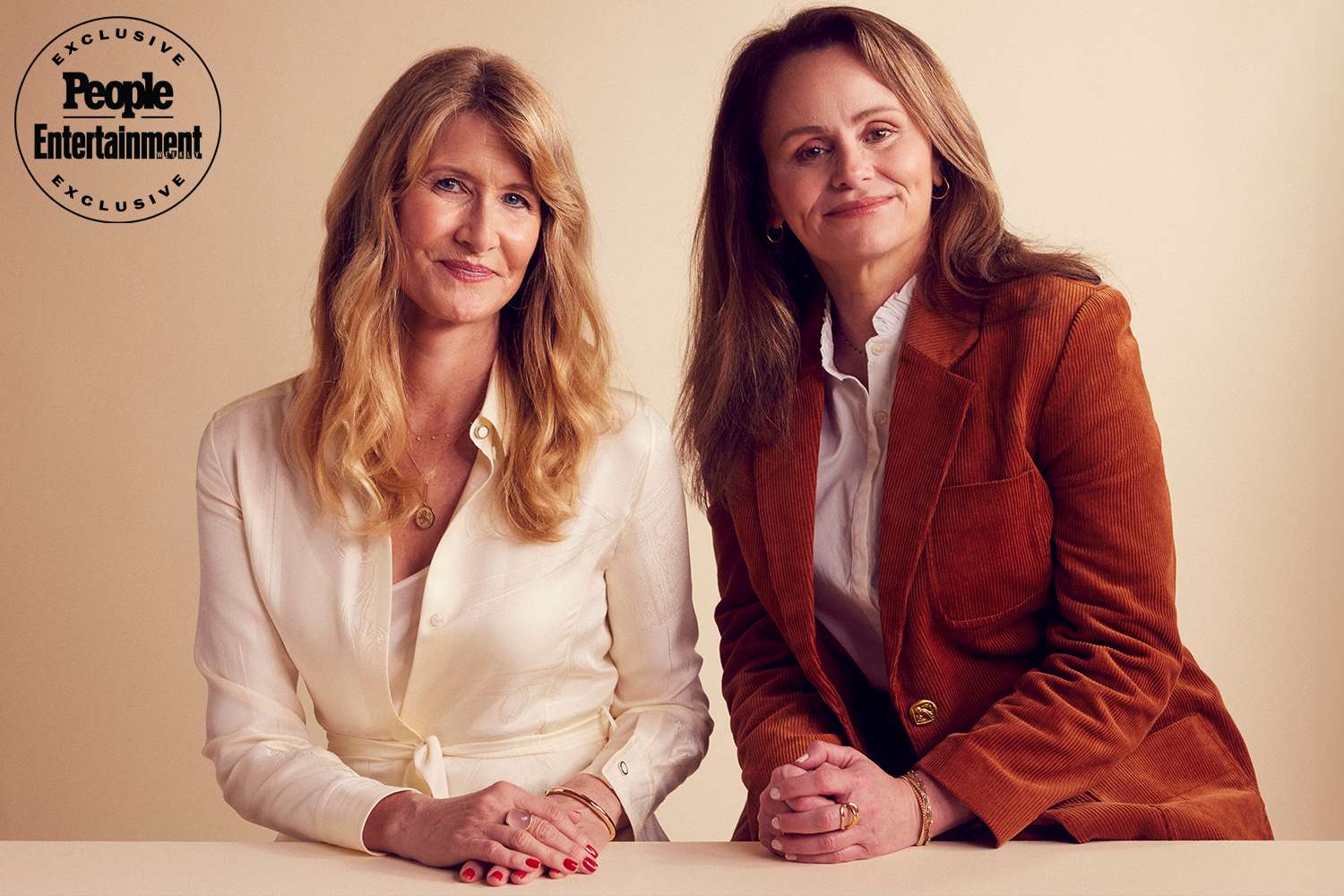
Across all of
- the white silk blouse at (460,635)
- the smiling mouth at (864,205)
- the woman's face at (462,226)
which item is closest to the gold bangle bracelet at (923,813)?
the white silk blouse at (460,635)

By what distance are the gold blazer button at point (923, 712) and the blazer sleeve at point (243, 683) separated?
692 millimetres

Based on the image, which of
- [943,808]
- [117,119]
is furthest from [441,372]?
[117,119]

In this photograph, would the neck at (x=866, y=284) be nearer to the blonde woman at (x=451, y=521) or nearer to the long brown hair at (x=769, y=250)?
the long brown hair at (x=769, y=250)

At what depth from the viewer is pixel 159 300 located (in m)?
3.94

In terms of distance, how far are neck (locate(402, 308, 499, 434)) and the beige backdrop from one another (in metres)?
1.94

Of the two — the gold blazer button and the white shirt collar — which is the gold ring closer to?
the gold blazer button

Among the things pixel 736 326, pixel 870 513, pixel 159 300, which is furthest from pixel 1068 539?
pixel 159 300

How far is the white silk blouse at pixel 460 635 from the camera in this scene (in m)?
1.79

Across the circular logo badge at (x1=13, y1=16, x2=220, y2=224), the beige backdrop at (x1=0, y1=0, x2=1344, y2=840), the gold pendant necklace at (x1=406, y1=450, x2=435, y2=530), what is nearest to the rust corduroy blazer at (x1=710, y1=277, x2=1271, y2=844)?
the gold pendant necklace at (x1=406, y1=450, x2=435, y2=530)

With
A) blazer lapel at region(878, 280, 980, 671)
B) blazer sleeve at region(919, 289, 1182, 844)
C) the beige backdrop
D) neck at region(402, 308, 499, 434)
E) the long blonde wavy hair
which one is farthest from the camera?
the beige backdrop

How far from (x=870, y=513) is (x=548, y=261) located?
60cm

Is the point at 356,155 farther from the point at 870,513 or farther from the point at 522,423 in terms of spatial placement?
the point at 870,513

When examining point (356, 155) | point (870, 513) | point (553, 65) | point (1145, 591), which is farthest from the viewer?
point (553, 65)

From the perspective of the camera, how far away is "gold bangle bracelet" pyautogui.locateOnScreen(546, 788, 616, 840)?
1.74 metres
